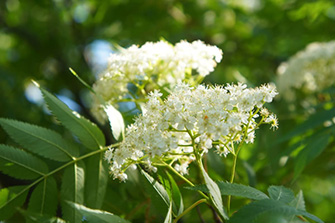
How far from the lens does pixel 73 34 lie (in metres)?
5.08

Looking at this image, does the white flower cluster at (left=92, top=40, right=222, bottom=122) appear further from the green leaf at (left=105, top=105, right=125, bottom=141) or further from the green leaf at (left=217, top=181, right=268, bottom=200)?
the green leaf at (left=217, top=181, right=268, bottom=200)

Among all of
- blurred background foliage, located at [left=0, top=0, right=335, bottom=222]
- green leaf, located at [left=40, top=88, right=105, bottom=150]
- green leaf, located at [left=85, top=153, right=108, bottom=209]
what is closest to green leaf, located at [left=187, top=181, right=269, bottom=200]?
green leaf, located at [left=85, top=153, right=108, bottom=209]

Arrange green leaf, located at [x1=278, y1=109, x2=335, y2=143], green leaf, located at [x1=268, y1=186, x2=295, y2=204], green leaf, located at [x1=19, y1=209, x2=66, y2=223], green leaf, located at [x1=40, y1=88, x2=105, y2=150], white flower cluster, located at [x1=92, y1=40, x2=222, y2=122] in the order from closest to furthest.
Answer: green leaf, located at [x1=268, y1=186, x2=295, y2=204] → green leaf, located at [x1=19, y1=209, x2=66, y2=223] → green leaf, located at [x1=40, y1=88, x2=105, y2=150] → white flower cluster, located at [x1=92, y1=40, x2=222, y2=122] → green leaf, located at [x1=278, y1=109, x2=335, y2=143]

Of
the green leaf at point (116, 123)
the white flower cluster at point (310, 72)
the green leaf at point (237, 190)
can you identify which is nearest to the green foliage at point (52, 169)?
the green leaf at point (116, 123)

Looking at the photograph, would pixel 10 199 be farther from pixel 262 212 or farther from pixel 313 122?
pixel 313 122

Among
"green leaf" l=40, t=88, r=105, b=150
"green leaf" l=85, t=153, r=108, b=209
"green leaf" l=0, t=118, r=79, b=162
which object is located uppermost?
"green leaf" l=40, t=88, r=105, b=150

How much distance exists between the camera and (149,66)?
2135 millimetres

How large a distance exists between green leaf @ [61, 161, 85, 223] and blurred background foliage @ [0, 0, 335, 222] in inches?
48.1

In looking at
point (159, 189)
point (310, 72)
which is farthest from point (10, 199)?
point (310, 72)

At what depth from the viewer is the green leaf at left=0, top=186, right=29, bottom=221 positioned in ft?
5.29

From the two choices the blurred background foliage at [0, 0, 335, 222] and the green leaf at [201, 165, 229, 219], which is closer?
the green leaf at [201, 165, 229, 219]

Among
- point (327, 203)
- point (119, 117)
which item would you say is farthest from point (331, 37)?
point (119, 117)

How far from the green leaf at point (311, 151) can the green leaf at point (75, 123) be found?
1053 mm

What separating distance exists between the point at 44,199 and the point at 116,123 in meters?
0.50
